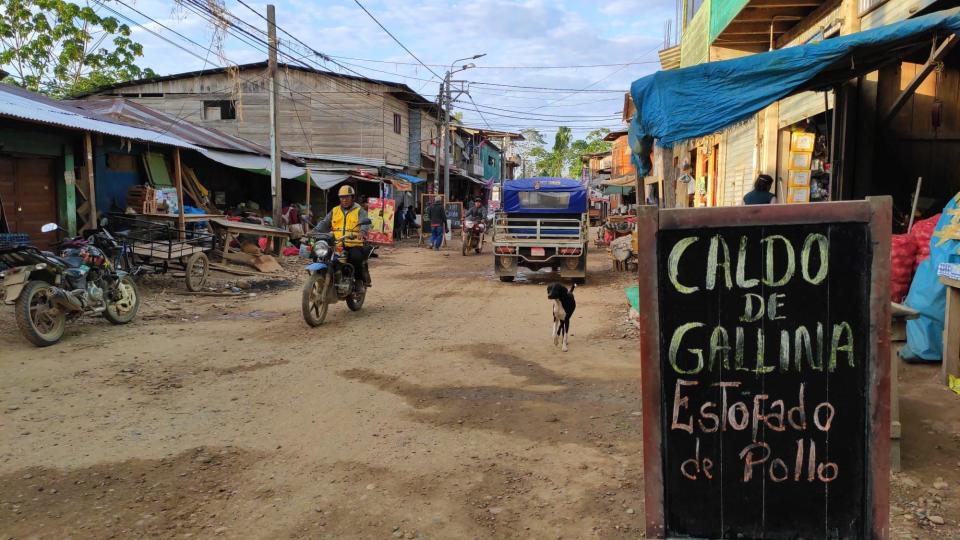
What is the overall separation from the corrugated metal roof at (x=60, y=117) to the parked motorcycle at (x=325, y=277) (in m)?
→ 4.90

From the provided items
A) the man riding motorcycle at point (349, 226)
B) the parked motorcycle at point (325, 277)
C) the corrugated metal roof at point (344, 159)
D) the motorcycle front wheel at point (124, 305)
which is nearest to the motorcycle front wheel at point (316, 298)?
the parked motorcycle at point (325, 277)

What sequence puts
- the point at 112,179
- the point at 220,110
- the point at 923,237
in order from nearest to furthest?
the point at 923,237 < the point at 112,179 < the point at 220,110

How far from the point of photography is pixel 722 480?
250cm

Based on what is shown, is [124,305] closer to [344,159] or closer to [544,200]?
[544,200]

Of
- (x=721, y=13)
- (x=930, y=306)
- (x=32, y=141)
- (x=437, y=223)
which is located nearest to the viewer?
(x=930, y=306)

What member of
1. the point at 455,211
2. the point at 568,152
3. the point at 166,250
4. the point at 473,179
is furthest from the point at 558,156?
the point at 166,250

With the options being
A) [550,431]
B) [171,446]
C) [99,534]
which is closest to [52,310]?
[171,446]

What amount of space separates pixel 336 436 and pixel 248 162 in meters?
15.6

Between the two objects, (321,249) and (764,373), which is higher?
(321,249)

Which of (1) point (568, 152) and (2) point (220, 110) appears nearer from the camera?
(2) point (220, 110)

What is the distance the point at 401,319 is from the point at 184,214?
799 cm

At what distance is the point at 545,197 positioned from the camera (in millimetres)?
16266

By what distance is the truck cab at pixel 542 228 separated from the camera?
44.6 feet

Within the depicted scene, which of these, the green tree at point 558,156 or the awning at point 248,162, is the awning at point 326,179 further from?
the green tree at point 558,156
